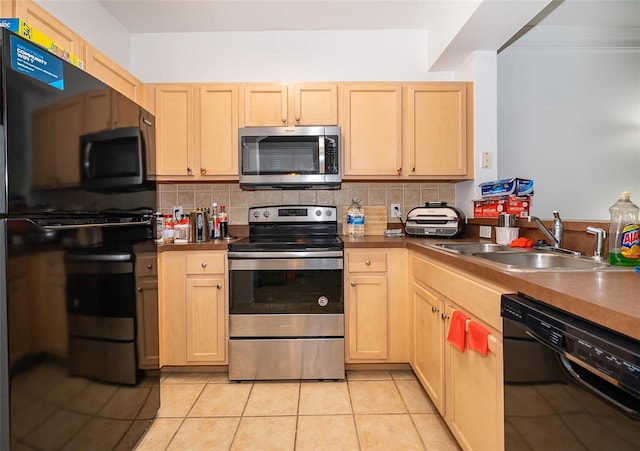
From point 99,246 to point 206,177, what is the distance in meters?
1.24

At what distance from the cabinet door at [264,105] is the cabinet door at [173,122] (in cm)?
40

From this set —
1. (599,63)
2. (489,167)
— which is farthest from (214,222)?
(599,63)

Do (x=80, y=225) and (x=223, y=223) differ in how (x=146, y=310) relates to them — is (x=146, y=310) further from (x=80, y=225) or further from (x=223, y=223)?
(x=223, y=223)

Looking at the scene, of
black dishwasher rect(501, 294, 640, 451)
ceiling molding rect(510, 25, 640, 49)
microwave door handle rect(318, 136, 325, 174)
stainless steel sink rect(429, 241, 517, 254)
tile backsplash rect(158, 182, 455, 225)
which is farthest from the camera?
tile backsplash rect(158, 182, 455, 225)

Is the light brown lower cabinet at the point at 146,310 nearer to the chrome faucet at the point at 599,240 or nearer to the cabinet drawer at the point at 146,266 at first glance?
the cabinet drawer at the point at 146,266

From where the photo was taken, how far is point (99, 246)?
1184 millimetres

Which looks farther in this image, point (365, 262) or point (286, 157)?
point (286, 157)

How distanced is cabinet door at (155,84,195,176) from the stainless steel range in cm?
85

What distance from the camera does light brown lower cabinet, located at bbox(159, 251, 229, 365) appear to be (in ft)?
6.79

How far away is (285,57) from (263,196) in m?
1.11

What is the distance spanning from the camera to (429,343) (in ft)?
5.62

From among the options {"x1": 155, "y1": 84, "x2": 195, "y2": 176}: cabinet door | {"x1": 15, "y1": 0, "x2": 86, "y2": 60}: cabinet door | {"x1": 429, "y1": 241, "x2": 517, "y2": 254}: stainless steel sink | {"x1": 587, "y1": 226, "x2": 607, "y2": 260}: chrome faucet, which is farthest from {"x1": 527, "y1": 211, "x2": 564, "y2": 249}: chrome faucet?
{"x1": 15, "y1": 0, "x2": 86, "y2": 60}: cabinet door

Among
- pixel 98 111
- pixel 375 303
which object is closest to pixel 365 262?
pixel 375 303

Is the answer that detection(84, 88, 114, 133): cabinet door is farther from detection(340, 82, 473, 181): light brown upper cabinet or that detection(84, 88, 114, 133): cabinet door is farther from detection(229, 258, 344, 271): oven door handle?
detection(340, 82, 473, 181): light brown upper cabinet
